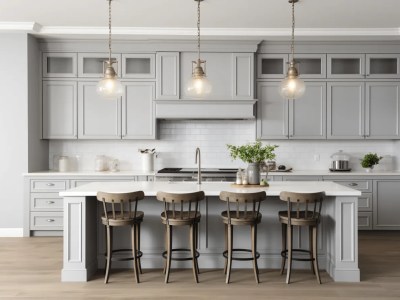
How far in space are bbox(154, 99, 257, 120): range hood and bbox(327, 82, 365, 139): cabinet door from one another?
1.17 metres

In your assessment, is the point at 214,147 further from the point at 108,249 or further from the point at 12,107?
the point at 108,249

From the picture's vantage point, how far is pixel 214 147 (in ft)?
21.6

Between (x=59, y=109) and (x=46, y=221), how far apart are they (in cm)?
161

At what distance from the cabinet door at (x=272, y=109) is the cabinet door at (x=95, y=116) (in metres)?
2.06

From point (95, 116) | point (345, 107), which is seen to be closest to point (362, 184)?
point (345, 107)

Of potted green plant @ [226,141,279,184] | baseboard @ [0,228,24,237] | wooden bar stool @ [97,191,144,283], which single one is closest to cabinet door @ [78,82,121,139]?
baseboard @ [0,228,24,237]

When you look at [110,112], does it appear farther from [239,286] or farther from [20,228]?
[239,286]

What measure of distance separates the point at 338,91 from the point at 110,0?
349 centimetres

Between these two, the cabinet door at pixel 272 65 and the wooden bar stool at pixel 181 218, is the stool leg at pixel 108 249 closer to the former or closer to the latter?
the wooden bar stool at pixel 181 218

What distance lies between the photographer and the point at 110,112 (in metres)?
6.20

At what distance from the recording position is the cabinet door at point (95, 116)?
6.19m

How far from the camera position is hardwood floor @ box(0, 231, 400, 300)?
3545mm

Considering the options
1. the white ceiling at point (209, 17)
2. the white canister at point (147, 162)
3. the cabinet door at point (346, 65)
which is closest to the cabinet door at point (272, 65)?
the white ceiling at point (209, 17)

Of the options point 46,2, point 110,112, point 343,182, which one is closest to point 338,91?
point 343,182
